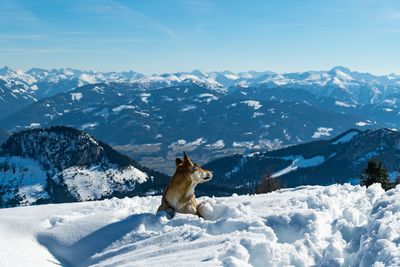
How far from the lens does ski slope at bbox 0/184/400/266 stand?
29.5 ft

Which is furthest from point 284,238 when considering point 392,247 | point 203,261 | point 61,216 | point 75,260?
point 61,216

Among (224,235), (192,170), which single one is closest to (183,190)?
(192,170)

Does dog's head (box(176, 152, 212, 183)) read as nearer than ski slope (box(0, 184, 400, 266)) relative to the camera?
No

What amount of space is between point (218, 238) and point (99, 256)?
328 cm

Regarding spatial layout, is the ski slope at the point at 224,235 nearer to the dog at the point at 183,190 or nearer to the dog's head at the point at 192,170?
the dog at the point at 183,190

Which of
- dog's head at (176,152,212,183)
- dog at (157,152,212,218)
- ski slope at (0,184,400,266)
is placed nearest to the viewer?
ski slope at (0,184,400,266)

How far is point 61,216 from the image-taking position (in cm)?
1468

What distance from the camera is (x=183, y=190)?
48.1 feet

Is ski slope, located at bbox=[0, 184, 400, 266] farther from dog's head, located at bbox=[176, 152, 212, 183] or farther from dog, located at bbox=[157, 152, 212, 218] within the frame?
dog's head, located at bbox=[176, 152, 212, 183]

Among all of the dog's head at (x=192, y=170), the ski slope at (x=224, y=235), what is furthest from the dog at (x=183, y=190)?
the ski slope at (x=224, y=235)

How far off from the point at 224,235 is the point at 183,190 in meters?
3.76

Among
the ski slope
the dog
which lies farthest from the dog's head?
the ski slope

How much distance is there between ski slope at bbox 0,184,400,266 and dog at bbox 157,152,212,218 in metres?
0.56

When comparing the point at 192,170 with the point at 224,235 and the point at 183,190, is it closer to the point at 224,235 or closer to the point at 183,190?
the point at 183,190
